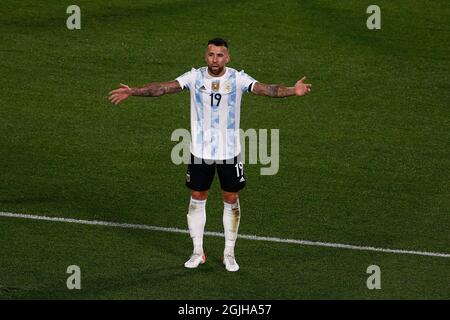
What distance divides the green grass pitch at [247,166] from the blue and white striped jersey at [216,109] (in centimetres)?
146

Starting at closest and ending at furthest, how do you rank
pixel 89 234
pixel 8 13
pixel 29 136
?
pixel 89 234 < pixel 29 136 < pixel 8 13

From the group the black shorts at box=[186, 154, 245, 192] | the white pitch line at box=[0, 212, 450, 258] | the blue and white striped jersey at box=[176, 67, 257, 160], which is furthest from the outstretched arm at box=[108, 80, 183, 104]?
the white pitch line at box=[0, 212, 450, 258]

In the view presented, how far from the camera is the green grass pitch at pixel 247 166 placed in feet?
48.2

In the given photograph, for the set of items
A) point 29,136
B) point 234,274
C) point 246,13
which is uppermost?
point 246,13

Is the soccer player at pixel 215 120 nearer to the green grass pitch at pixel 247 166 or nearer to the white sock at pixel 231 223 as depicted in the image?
the white sock at pixel 231 223

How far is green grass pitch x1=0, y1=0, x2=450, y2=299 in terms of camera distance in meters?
14.7

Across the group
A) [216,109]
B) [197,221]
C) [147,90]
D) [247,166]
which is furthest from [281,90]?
[247,166]

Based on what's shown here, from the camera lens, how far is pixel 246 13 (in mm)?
23719

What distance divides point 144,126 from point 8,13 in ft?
17.9

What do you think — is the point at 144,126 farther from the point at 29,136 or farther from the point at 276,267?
the point at 276,267

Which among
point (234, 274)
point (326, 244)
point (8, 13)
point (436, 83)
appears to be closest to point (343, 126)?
point (436, 83)

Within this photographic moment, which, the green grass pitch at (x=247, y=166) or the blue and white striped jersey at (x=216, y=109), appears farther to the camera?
the green grass pitch at (x=247, y=166)

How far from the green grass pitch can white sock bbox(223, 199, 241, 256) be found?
0.32 metres

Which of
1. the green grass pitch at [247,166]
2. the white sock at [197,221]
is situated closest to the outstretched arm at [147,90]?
the white sock at [197,221]
